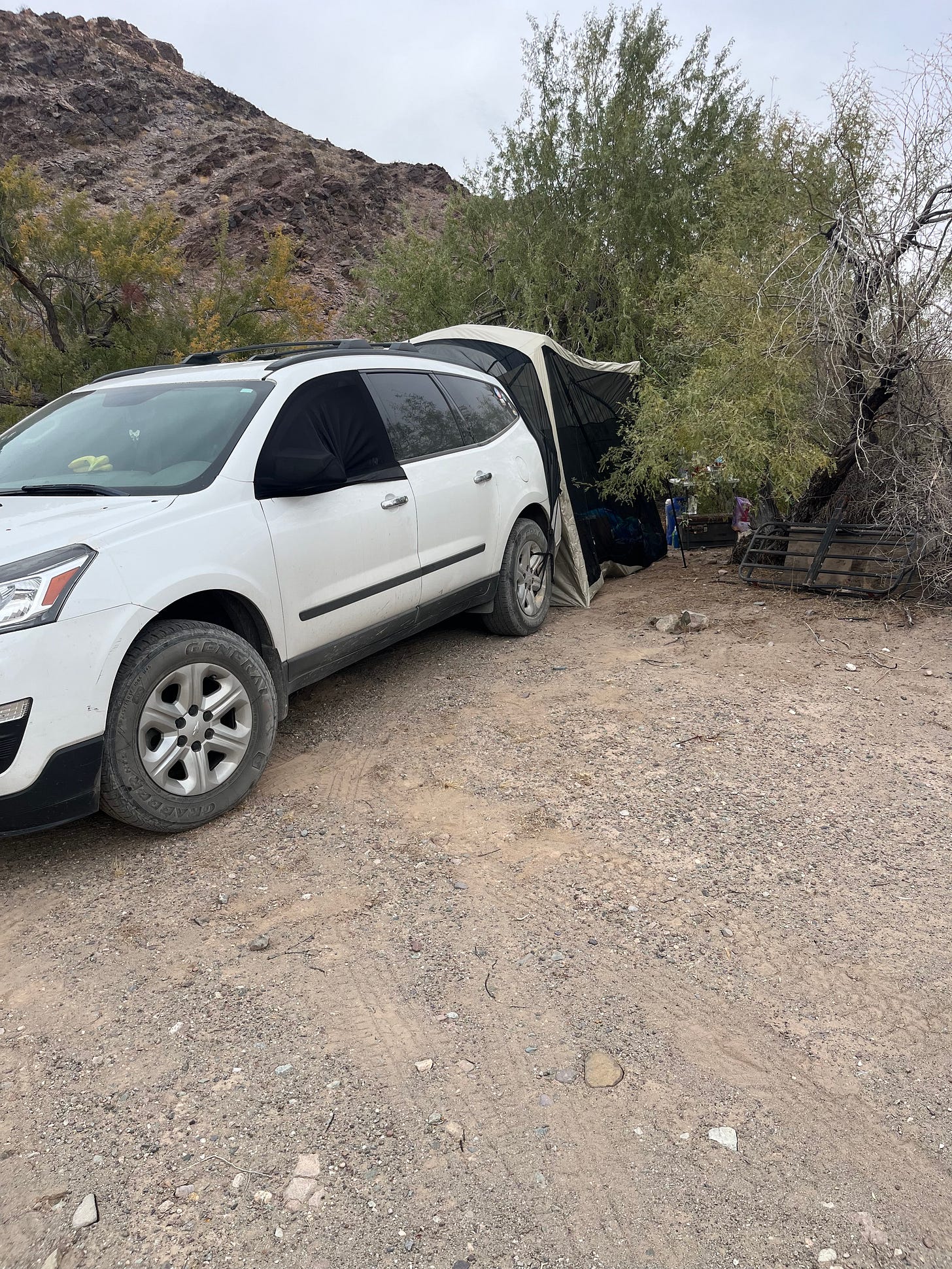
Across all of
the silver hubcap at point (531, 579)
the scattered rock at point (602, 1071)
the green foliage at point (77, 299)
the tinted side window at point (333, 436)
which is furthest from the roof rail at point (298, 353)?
the green foliage at point (77, 299)

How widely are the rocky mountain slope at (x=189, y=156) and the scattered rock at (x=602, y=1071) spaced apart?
37.6m

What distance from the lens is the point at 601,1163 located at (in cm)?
207

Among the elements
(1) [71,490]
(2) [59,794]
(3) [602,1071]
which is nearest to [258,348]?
(1) [71,490]

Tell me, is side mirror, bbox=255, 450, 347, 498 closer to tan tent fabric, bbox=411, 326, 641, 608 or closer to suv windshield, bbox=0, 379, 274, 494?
suv windshield, bbox=0, 379, 274, 494

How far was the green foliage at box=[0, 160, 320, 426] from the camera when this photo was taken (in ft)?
55.0

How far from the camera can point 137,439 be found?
13.3ft

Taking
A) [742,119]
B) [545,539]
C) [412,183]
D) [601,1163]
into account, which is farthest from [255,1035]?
[412,183]

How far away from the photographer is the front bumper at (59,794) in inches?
118

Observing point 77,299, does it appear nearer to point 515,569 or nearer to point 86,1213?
point 515,569

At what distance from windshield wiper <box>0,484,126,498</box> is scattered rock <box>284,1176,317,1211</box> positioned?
2649 millimetres

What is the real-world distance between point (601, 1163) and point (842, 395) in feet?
21.2

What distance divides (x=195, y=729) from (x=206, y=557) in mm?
691

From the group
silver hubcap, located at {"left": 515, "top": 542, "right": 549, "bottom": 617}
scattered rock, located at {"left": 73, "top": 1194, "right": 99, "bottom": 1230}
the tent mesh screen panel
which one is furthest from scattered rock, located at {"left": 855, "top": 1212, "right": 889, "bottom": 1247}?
the tent mesh screen panel

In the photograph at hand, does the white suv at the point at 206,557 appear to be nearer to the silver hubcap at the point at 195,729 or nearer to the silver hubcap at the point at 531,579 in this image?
the silver hubcap at the point at 195,729
